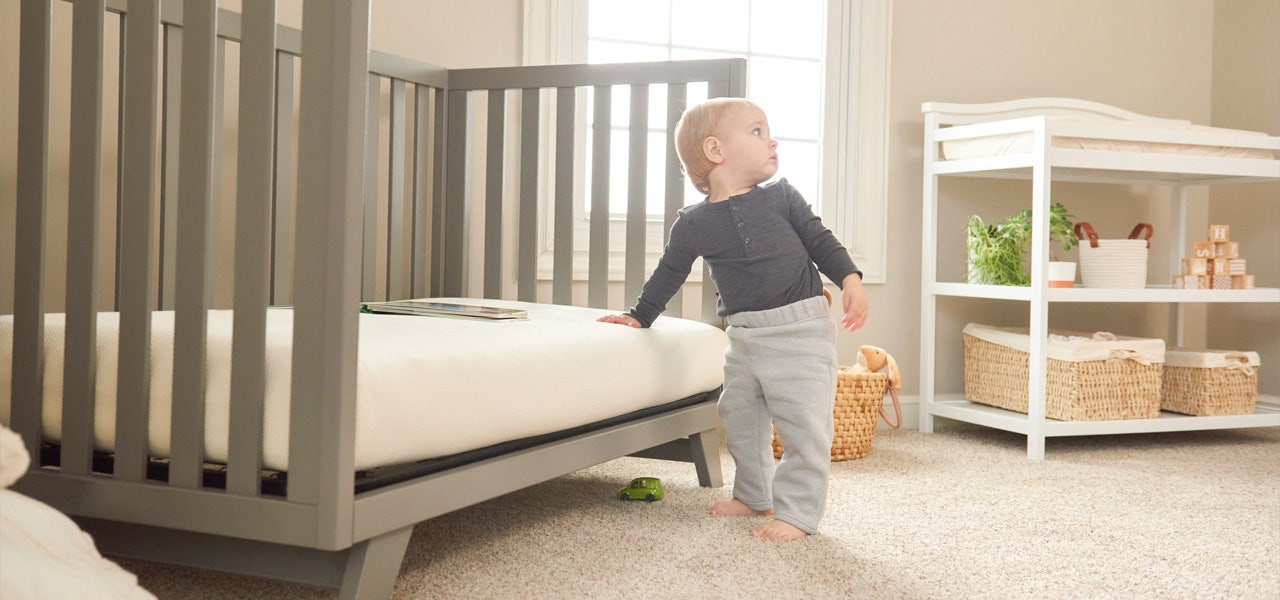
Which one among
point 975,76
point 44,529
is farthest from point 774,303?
point 975,76

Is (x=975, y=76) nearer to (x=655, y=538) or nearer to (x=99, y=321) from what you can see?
(x=655, y=538)

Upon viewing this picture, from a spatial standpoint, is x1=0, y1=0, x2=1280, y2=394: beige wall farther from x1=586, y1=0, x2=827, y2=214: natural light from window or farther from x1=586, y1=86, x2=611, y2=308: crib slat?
x1=586, y1=86, x2=611, y2=308: crib slat

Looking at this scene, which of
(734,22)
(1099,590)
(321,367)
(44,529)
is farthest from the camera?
(734,22)

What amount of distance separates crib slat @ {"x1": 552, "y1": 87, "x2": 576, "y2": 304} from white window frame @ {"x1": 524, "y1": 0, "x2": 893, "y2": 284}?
0.93m

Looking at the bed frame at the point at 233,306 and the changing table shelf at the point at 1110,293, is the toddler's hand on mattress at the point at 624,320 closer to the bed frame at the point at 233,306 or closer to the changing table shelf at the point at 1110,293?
the bed frame at the point at 233,306

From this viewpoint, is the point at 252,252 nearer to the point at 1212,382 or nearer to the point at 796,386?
the point at 796,386

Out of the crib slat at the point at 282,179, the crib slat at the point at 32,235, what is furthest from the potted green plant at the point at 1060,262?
the crib slat at the point at 32,235

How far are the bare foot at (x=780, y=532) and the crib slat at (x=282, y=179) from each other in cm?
90

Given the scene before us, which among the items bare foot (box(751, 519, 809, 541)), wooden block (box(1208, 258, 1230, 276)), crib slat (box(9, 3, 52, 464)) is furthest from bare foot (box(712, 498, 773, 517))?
wooden block (box(1208, 258, 1230, 276))

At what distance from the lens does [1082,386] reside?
238 centimetres

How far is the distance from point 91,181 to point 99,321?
0.18 metres

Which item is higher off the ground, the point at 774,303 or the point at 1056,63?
the point at 1056,63

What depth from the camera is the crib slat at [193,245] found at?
1062 mm

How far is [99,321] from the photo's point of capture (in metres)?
1.22
